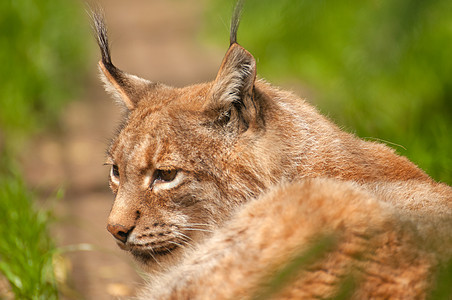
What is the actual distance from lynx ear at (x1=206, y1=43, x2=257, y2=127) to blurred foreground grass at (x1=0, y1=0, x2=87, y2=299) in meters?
1.83

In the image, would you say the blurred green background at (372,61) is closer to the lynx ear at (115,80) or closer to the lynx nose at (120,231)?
the lynx ear at (115,80)

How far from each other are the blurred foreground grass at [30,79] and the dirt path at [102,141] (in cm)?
29

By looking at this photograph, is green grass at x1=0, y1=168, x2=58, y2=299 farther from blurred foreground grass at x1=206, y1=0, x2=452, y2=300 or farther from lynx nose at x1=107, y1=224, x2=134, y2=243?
blurred foreground grass at x1=206, y1=0, x2=452, y2=300

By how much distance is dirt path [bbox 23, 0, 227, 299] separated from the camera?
16.4ft

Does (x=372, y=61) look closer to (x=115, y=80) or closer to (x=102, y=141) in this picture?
(x=115, y=80)

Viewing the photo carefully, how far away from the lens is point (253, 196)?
3.36m

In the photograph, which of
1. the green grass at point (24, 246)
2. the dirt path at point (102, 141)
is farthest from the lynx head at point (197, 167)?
the dirt path at point (102, 141)

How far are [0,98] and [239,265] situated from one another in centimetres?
594

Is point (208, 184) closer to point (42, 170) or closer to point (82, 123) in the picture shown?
point (42, 170)

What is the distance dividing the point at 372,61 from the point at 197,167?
151 centimetres

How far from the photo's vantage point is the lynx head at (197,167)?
11.0ft

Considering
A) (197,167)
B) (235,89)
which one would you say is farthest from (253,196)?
(235,89)

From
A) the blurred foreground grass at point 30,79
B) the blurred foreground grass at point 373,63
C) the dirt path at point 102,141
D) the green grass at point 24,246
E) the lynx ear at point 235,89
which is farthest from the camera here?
the dirt path at point 102,141

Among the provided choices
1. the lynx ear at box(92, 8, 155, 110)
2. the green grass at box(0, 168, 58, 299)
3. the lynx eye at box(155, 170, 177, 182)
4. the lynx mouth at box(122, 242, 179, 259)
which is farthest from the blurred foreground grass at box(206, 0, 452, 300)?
the green grass at box(0, 168, 58, 299)
